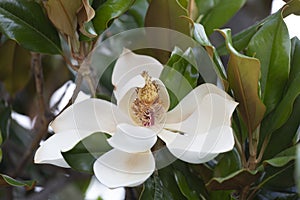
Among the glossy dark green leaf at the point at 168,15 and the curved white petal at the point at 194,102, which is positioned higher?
the glossy dark green leaf at the point at 168,15

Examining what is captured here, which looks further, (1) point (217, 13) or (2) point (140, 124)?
(1) point (217, 13)

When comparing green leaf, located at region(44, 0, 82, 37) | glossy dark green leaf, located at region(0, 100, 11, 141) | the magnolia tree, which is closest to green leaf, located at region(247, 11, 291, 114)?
the magnolia tree

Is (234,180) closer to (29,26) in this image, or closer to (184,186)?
(184,186)

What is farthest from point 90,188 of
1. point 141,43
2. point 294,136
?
point 294,136

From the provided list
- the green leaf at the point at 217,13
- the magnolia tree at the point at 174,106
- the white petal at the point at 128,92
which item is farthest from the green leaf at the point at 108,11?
the green leaf at the point at 217,13

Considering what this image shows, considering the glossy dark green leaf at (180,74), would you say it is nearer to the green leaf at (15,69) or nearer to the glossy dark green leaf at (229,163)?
the glossy dark green leaf at (229,163)

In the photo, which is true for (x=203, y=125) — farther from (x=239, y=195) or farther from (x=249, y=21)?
(x=249, y=21)

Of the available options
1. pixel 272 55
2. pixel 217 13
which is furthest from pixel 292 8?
pixel 217 13
